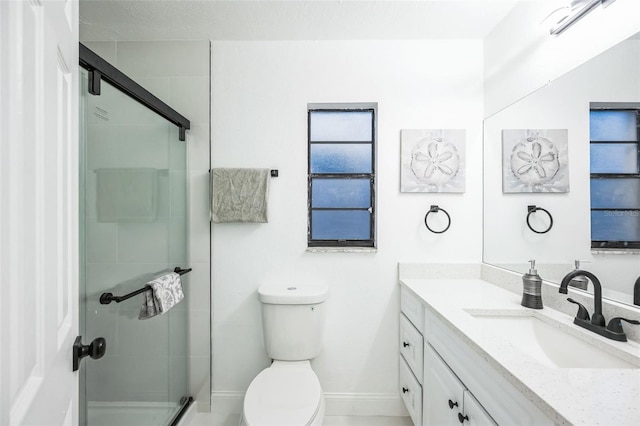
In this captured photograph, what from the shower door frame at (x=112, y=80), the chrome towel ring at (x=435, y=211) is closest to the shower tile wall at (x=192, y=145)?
the shower door frame at (x=112, y=80)

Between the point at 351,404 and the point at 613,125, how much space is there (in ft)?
6.25

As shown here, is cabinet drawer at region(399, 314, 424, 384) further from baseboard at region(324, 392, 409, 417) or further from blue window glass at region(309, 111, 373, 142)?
blue window glass at region(309, 111, 373, 142)

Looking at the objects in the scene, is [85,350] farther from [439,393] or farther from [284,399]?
[439,393]

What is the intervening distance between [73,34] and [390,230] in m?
1.63

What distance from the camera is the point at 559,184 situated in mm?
1320

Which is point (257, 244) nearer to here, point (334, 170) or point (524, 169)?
point (334, 170)

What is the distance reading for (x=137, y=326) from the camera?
1.34 meters

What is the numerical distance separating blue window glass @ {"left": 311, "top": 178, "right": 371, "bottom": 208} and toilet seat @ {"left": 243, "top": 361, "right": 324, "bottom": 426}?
99 cm

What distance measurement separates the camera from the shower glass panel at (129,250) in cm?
105

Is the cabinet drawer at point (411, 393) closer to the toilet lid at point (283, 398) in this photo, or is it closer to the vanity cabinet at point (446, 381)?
the vanity cabinet at point (446, 381)

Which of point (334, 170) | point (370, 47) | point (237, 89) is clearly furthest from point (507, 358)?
point (237, 89)

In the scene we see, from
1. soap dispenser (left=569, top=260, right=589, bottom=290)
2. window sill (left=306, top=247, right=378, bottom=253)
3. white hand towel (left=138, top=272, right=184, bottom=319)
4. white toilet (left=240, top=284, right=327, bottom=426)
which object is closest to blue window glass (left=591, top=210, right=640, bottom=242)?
soap dispenser (left=569, top=260, right=589, bottom=290)

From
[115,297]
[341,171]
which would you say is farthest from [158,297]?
[341,171]

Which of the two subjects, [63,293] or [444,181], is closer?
[63,293]
